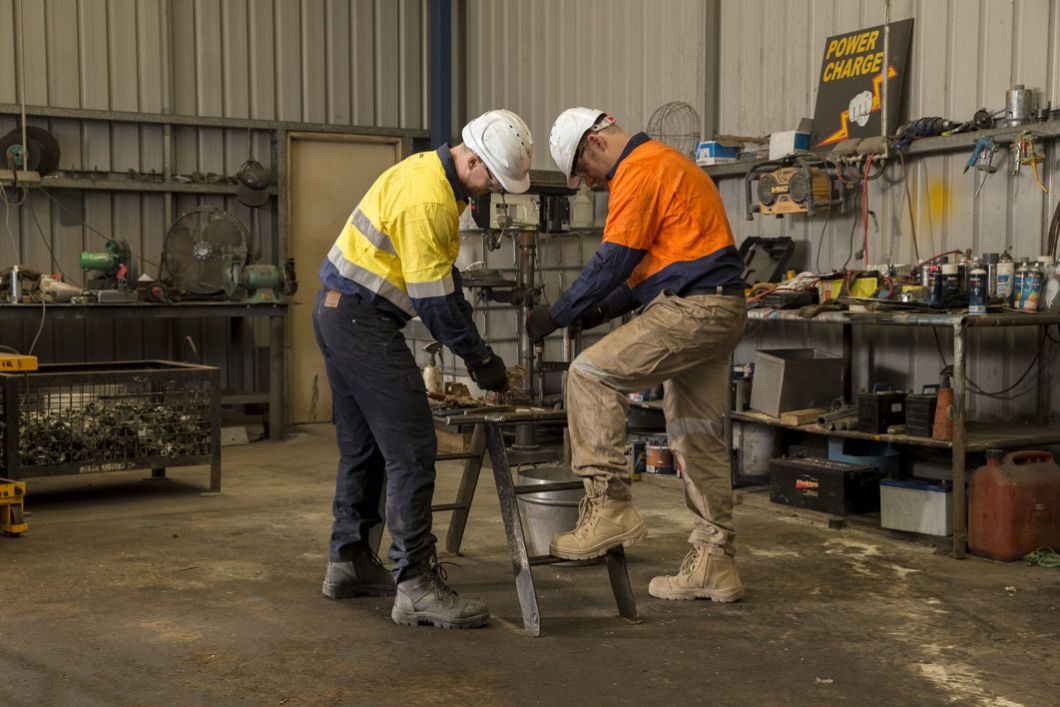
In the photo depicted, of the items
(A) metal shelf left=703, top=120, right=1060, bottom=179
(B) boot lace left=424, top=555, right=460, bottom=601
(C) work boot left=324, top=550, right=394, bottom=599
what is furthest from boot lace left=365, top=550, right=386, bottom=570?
(A) metal shelf left=703, top=120, right=1060, bottom=179

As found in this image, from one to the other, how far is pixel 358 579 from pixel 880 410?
2.59m

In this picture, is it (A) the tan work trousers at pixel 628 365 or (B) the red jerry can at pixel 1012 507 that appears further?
(B) the red jerry can at pixel 1012 507

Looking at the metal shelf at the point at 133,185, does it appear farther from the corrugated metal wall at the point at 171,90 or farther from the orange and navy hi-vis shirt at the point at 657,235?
the orange and navy hi-vis shirt at the point at 657,235

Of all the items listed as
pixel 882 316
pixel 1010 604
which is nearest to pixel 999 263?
pixel 882 316

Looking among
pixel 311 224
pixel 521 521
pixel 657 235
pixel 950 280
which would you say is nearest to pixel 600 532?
pixel 521 521

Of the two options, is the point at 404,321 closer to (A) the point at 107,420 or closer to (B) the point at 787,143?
(A) the point at 107,420

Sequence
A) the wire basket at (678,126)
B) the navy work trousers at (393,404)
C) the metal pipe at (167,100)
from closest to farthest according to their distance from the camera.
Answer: the navy work trousers at (393,404) < the wire basket at (678,126) < the metal pipe at (167,100)

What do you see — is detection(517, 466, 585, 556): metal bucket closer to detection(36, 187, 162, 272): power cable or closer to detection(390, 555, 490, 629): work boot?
detection(390, 555, 490, 629): work boot

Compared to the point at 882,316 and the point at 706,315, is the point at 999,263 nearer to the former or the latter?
the point at 882,316

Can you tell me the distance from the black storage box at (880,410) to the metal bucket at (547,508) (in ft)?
5.26

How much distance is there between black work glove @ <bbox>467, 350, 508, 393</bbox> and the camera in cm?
374

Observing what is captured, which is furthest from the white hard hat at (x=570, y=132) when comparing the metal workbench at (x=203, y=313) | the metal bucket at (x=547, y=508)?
the metal workbench at (x=203, y=313)

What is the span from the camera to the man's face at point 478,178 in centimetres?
373

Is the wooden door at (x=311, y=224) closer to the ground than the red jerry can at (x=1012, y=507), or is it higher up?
higher up
